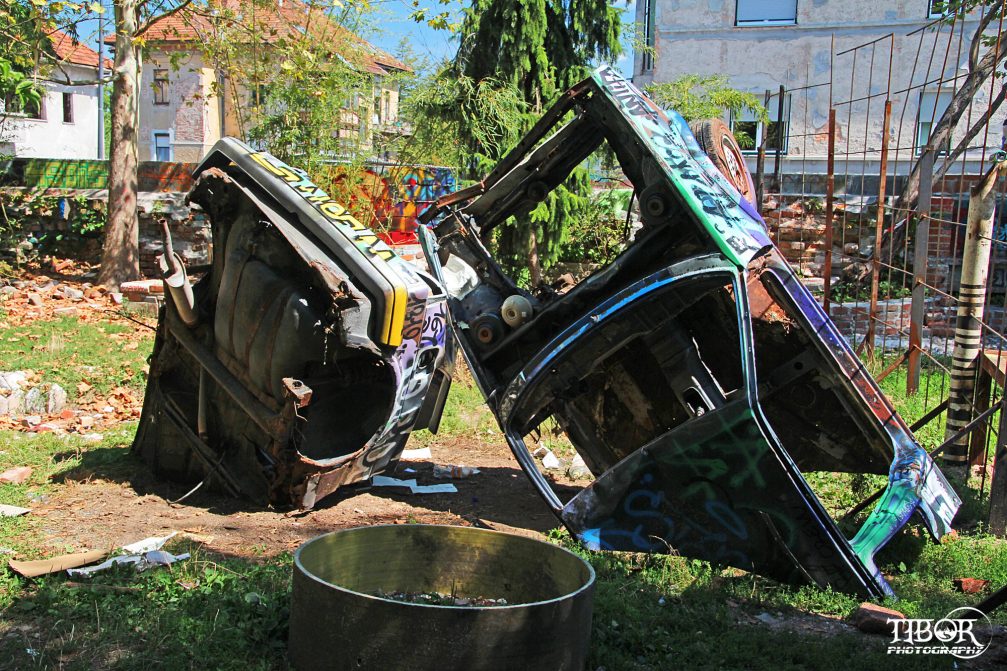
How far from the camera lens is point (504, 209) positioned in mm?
6379

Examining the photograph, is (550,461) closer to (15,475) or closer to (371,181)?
(15,475)

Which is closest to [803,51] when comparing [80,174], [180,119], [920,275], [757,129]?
[757,129]

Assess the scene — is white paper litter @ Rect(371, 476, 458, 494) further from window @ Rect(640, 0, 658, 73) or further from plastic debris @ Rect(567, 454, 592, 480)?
window @ Rect(640, 0, 658, 73)

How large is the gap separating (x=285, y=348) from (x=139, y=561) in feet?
4.95

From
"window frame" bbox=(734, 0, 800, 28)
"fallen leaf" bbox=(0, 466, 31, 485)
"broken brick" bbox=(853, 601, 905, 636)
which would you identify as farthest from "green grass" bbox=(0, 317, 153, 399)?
"window frame" bbox=(734, 0, 800, 28)

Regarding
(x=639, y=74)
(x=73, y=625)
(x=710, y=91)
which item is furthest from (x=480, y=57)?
(x=639, y=74)

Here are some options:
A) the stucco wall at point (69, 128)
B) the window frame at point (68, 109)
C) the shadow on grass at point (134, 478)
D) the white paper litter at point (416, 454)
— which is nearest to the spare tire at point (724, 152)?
the white paper litter at point (416, 454)

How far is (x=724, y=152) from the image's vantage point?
639 cm

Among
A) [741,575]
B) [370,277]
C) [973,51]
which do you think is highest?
[973,51]

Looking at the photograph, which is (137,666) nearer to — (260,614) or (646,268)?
(260,614)

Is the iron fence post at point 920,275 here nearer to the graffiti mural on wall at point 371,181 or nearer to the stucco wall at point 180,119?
the graffiti mural on wall at point 371,181

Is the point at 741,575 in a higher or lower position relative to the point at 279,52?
lower

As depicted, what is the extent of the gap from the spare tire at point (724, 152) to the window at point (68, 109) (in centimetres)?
3417

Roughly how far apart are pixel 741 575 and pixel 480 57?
8.97m
